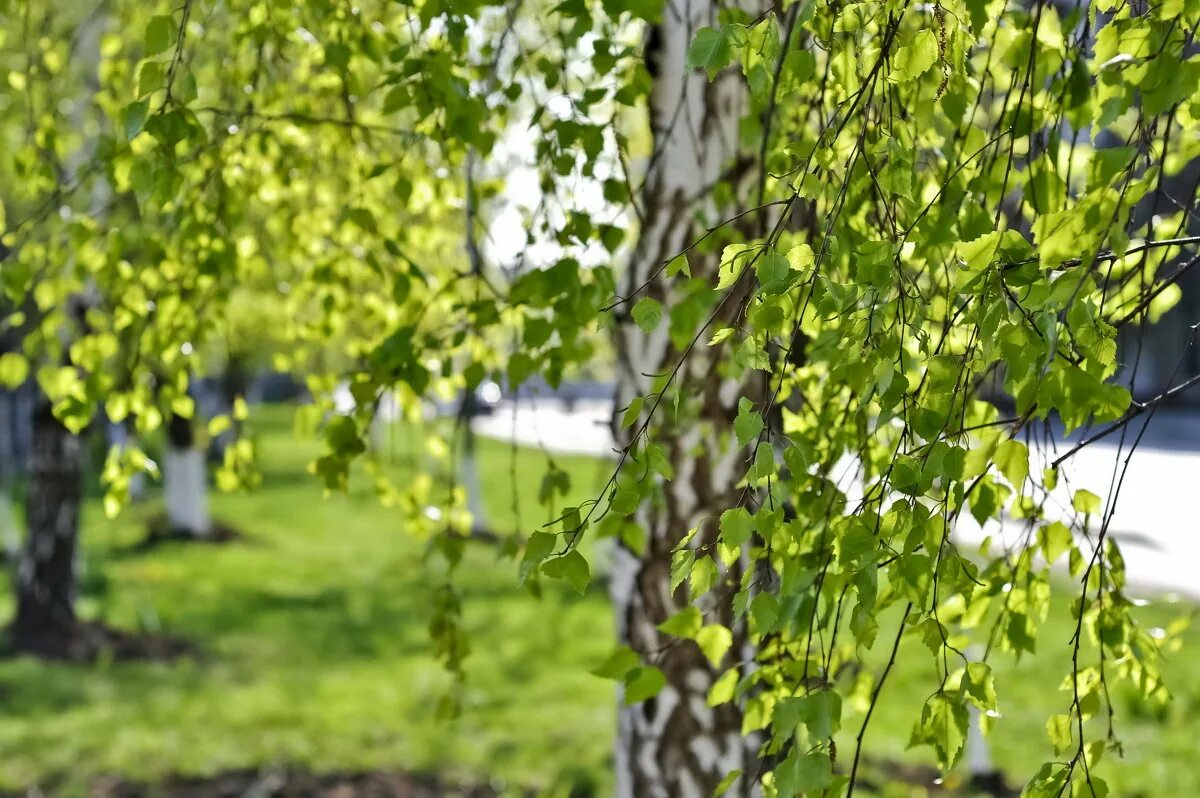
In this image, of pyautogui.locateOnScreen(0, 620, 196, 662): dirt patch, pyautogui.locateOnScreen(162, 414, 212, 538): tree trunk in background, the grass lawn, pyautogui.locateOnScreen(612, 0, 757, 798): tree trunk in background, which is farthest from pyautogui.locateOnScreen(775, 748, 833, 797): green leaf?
pyautogui.locateOnScreen(162, 414, 212, 538): tree trunk in background

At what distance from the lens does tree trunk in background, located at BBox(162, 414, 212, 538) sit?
12.4 metres

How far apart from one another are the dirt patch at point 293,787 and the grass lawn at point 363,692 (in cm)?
12

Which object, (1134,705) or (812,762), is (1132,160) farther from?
(1134,705)

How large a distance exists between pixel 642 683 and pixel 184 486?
11457 millimetres

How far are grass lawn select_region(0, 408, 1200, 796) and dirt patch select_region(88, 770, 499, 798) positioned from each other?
0.12 metres

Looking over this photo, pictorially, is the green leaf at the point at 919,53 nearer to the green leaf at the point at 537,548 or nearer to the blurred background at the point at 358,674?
the green leaf at the point at 537,548

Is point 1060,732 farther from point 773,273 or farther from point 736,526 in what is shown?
point 773,273

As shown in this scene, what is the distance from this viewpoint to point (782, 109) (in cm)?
250

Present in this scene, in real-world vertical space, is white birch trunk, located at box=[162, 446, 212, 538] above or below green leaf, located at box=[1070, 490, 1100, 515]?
below

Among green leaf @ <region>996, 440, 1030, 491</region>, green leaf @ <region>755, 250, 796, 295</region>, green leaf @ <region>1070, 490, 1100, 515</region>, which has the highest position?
green leaf @ <region>755, 250, 796, 295</region>

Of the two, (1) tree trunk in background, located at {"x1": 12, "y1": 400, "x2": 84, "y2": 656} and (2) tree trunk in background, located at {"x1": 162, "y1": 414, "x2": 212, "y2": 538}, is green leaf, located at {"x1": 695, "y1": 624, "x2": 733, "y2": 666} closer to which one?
(1) tree trunk in background, located at {"x1": 12, "y1": 400, "x2": 84, "y2": 656}

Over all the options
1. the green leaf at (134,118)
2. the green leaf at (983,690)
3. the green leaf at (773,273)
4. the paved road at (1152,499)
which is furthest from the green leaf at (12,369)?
the green leaf at (983,690)

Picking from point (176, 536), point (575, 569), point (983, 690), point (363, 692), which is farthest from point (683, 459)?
point (176, 536)

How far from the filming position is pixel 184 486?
1244 centimetres
